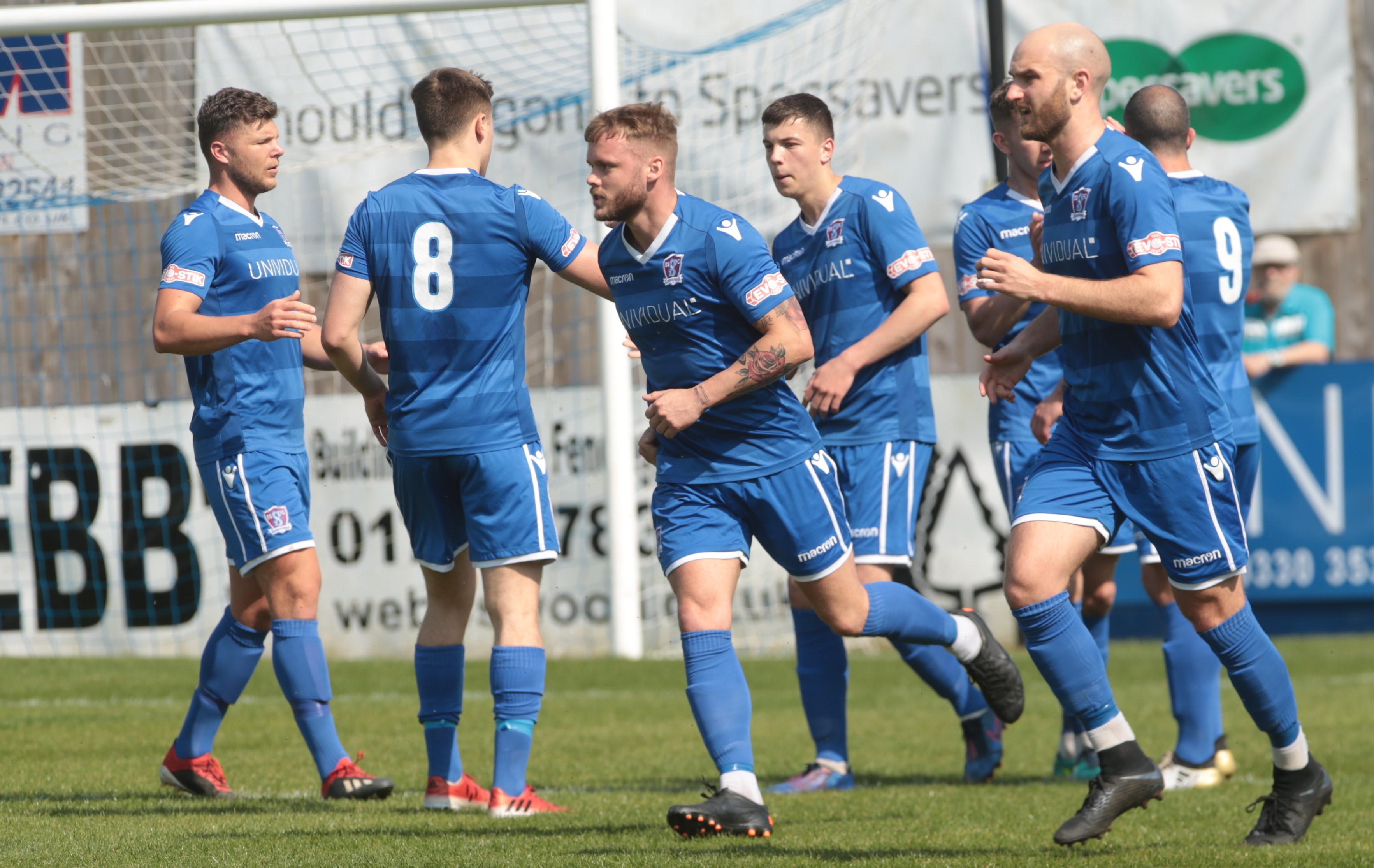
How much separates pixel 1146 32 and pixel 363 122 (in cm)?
597

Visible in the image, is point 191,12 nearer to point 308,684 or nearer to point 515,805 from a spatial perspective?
point 308,684

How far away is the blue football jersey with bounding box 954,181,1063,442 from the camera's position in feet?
19.9

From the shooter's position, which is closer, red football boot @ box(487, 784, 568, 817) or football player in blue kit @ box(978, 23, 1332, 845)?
football player in blue kit @ box(978, 23, 1332, 845)

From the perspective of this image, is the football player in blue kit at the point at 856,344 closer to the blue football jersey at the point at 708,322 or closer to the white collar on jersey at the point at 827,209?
the white collar on jersey at the point at 827,209

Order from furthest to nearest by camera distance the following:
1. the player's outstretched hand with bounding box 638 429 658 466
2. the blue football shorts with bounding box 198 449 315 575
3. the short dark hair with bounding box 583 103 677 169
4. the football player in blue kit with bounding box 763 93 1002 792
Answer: the football player in blue kit with bounding box 763 93 1002 792
the blue football shorts with bounding box 198 449 315 575
the player's outstretched hand with bounding box 638 429 658 466
the short dark hair with bounding box 583 103 677 169

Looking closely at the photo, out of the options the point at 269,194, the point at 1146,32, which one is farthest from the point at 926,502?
the point at 269,194

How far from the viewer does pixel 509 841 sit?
4340 mm

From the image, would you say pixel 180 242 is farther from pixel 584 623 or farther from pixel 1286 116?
pixel 1286 116

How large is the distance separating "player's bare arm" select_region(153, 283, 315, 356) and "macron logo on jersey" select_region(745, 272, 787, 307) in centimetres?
134

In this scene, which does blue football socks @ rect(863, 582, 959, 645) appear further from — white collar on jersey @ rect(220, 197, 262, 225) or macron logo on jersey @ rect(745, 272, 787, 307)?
white collar on jersey @ rect(220, 197, 262, 225)

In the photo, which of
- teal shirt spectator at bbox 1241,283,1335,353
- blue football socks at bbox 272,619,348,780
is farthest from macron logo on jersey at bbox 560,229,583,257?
teal shirt spectator at bbox 1241,283,1335,353

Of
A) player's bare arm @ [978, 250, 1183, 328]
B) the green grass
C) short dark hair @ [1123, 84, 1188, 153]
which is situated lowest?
the green grass

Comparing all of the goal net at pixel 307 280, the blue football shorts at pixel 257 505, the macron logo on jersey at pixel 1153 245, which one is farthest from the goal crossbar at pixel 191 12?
the macron logo on jersey at pixel 1153 245

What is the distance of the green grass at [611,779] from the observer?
4180 mm
